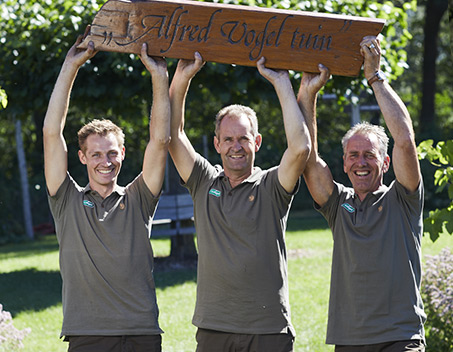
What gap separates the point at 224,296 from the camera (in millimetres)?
3676

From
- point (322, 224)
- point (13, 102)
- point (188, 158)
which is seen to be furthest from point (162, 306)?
point (322, 224)

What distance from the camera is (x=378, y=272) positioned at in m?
3.57

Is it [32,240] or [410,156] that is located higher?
[410,156]

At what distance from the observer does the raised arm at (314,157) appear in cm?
385

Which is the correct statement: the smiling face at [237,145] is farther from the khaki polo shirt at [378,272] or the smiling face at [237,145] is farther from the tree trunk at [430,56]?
the tree trunk at [430,56]

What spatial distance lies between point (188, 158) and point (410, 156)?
1221 mm

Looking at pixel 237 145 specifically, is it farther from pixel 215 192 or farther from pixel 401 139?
pixel 401 139

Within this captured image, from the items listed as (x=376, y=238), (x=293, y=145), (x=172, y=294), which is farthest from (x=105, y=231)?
(x=172, y=294)

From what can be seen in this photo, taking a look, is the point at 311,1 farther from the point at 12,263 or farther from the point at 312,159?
the point at 12,263

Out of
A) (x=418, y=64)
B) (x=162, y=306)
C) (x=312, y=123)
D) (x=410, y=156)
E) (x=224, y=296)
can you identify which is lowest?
(x=162, y=306)

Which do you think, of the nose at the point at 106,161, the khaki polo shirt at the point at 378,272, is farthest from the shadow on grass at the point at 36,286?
the khaki polo shirt at the point at 378,272

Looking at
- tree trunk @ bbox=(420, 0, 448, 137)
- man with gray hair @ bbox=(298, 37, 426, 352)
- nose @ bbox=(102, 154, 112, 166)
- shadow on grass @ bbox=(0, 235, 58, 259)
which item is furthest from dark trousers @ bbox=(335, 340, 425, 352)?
tree trunk @ bbox=(420, 0, 448, 137)

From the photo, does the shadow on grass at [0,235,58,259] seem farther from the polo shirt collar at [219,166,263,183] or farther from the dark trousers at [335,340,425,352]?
the dark trousers at [335,340,425,352]

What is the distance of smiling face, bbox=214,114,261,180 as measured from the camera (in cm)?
381
